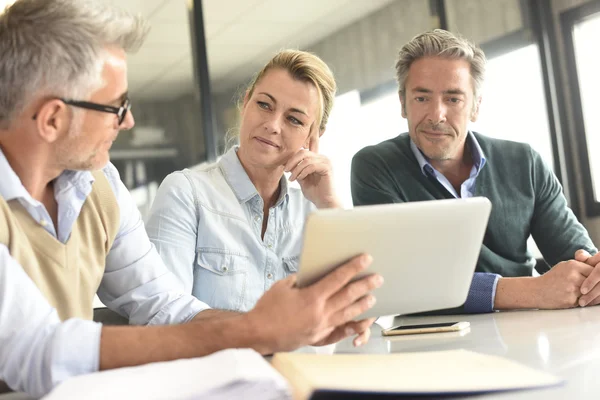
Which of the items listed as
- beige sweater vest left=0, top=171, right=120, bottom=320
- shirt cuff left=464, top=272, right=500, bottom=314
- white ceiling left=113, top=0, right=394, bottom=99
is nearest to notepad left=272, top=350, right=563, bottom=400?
beige sweater vest left=0, top=171, right=120, bottom=320

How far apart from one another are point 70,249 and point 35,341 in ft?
1.07

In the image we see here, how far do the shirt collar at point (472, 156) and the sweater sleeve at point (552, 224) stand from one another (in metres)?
0.19

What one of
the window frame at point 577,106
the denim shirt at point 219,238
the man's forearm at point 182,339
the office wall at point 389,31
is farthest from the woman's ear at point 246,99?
the window frame at point 577,106

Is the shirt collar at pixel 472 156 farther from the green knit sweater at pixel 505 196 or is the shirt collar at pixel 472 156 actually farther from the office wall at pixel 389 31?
the office wall at pixel 389 31

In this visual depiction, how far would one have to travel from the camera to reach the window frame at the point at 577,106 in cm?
426

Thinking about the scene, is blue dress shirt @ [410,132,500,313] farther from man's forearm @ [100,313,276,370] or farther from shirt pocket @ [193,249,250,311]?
man's forearm @ [100,313,276,370]

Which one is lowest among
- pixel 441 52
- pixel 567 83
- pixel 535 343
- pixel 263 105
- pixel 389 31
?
pixel 535 343

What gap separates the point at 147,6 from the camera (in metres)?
4.06

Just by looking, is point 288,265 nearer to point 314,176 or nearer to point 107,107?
point 314,176

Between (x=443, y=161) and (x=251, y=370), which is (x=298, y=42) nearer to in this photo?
(x=443, y=161)

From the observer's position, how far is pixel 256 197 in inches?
78.6

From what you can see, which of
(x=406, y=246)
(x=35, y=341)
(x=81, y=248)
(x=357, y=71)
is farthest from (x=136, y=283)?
(x=357, y=71)

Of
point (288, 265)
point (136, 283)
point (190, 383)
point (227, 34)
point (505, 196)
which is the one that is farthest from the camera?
point (227, 34)

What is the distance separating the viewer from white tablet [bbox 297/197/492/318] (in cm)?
100
